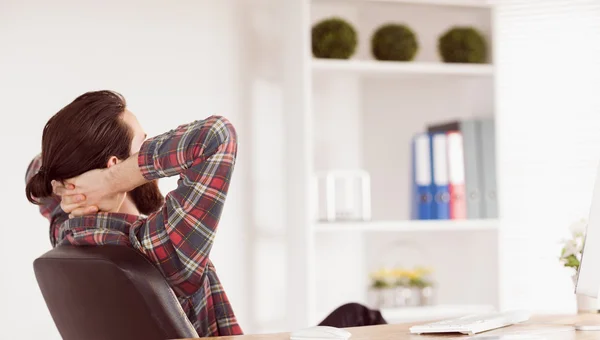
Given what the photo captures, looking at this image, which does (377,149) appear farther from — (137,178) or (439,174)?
(137,178)

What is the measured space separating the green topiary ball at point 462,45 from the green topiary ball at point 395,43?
0.16 m

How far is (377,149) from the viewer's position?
394cm

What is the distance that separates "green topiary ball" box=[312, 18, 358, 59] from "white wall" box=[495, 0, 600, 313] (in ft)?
2.13

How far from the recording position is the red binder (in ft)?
11.0

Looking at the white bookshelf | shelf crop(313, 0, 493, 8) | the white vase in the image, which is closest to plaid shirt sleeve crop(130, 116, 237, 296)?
the white vase

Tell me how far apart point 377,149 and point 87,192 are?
2206mm

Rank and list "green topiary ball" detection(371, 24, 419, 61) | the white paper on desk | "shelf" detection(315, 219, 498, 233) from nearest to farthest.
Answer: the white paper on desk, "shelf" detection(315, 219, 498, 233), "green topiary ball" detection(371, 24, 419, 61)

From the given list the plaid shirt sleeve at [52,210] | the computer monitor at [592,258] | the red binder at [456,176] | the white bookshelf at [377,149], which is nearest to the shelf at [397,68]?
the white bookshelf at [377,149]

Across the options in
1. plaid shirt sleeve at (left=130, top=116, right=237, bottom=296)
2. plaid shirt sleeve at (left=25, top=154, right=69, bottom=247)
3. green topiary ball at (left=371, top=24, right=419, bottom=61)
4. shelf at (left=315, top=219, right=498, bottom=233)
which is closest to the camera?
plaid shirt sleeve at (left=130, top=116, right=237, bottom=296)

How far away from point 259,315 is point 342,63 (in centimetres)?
103

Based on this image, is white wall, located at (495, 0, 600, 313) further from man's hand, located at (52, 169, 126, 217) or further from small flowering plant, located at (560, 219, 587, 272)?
man's hand, located at (52, 169, 126, 217)

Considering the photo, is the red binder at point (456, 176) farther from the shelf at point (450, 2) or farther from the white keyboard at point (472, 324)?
the white keyboard at point (472, 324)

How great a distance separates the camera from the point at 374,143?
155 inches

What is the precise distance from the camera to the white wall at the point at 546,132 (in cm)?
349
